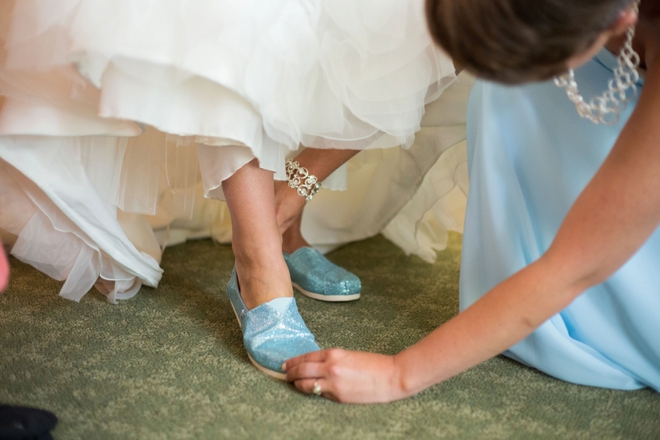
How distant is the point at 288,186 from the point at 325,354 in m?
0.40

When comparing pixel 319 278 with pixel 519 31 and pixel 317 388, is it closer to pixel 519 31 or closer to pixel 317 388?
pixel 317 388

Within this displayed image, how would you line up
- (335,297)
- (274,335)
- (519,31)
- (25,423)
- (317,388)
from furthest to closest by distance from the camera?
(335,297), (274,335), (317,388), (25,423), (519,31)

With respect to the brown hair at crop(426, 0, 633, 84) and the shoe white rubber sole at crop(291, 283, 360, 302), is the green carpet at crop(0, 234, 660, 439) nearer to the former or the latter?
the shoe white rubber sole at crop(291, 283, 360, 302)

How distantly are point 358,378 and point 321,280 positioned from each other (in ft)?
1.24

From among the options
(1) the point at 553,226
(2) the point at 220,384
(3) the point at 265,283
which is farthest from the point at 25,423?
(1) the point at 553,226

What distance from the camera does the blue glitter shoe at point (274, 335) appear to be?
780 millimetres

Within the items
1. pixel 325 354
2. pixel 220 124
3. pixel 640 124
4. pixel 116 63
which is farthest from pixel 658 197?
pixel 116 63

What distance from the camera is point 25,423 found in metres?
0.59

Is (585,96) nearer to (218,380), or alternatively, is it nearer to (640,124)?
(640,124)

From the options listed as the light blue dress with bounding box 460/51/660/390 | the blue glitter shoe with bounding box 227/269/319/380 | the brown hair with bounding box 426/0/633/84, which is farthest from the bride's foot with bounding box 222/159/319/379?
the brown hair with bounding box 426/0/633/84

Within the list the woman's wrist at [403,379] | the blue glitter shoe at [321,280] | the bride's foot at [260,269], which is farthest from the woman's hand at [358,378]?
the blue glitter shoe at [321,280]

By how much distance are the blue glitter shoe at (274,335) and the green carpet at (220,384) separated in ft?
0.06

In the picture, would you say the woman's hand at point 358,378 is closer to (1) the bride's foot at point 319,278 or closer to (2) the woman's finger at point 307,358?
(2) the woman's finger at point 307,358

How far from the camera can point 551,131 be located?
817mm
